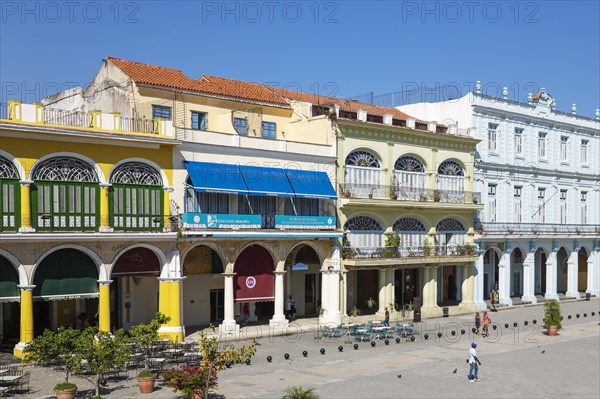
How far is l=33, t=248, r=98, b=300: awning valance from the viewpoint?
29.6 metres

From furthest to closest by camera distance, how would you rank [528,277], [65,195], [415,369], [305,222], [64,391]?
[528,277], [305,222], [65,195], [415,369], [64,391]

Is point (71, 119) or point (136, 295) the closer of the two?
point (71, 119)

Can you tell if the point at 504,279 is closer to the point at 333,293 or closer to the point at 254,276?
the point at 333,293

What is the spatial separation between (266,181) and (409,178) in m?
10.6

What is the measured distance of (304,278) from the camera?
42.2 metres

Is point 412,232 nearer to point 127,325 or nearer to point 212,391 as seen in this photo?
point 127,325

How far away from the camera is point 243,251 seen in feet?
Answer: 119

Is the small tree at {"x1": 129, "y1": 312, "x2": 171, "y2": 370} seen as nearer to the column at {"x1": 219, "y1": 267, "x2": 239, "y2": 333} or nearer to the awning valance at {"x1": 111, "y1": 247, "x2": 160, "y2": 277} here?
the awning valance at {"x1": 111, "y1": 247, "x2": 160, "y2": 277}

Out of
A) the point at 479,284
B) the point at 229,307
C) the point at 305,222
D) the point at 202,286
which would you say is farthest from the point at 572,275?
the point at 229,307

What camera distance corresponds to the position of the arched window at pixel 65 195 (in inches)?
1152

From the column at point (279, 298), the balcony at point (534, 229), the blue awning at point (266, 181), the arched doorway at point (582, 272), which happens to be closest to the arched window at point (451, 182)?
the balcony at point (534, 229)

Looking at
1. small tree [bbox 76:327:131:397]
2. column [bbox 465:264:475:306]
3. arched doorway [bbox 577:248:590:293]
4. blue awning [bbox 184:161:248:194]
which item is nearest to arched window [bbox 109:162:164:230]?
blue awning [bbox 184:161:248:194]

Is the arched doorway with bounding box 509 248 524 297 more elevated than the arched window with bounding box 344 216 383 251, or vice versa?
the arched window with bounding box 344 216 383 251

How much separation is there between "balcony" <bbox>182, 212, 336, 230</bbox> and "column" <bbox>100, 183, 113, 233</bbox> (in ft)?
11.2
